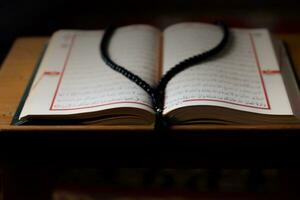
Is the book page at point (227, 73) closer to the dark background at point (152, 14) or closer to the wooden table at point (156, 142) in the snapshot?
the wooden table at point (156, 142)

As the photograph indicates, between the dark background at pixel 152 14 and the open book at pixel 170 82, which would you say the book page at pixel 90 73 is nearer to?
the open book at pixel 170 82

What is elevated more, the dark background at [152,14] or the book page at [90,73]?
the dark background at [152,14]

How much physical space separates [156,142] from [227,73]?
17 cm

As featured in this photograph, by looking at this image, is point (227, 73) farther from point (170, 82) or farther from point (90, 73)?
point (90, 73)

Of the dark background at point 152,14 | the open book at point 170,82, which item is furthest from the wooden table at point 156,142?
the dark background at point 152,14

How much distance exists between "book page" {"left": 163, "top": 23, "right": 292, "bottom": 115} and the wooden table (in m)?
0.04

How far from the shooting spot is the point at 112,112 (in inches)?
32.8

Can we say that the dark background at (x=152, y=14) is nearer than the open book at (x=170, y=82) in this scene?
No

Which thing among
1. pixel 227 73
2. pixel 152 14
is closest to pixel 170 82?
pixel 227 73

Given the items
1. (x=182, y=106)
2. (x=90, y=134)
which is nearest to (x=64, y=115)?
(x=90, y=134)

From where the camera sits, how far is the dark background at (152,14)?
4.18 ft

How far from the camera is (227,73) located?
2.97 feet

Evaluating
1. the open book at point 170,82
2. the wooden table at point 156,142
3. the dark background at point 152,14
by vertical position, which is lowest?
the wooden table at point 156,142

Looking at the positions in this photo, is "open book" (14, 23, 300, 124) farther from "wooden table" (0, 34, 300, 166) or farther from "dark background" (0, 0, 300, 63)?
"dark background" (0, 0, 300, 63)
